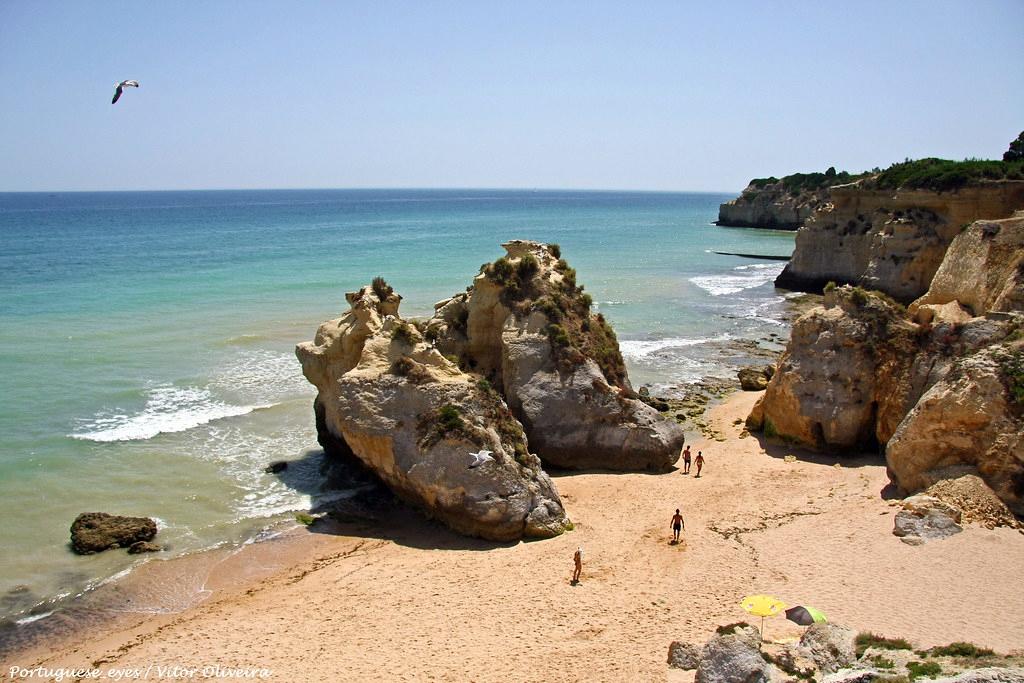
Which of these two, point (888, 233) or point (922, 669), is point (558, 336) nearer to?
point (922, 669)

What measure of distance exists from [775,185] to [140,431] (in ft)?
354

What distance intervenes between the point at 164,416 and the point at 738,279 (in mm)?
47387

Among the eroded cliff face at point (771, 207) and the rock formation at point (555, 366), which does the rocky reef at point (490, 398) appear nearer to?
the rock formation at point (555, 366)

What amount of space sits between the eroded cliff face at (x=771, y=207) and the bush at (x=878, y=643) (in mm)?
93690

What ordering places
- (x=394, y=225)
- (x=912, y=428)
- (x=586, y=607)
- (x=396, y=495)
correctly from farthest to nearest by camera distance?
(x=394, y=225) < (x=396, y=495) < (x=912, y=428) < (x=586, y=607)

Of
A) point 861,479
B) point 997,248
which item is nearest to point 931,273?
point 997,248

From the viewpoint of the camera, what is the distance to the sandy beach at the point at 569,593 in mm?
12906

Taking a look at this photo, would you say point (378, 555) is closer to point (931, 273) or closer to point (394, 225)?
point (931, 273)

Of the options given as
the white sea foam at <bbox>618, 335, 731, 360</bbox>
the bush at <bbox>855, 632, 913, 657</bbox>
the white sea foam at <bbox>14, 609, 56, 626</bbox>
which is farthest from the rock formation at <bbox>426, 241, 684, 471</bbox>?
the white sea foam at <bbox>618, 335, 731, 360</bbox>

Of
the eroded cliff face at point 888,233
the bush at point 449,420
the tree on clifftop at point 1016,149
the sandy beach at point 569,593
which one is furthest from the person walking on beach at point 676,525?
the tree on clifftop at point 1016,149

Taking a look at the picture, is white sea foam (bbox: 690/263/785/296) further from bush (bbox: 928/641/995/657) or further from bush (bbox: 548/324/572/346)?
bush (bbox: 928/641/995/657)

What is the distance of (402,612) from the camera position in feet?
47.4

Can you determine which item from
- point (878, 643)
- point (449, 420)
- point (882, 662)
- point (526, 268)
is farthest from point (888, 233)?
point (882, 662)

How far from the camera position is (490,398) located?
1902cm
